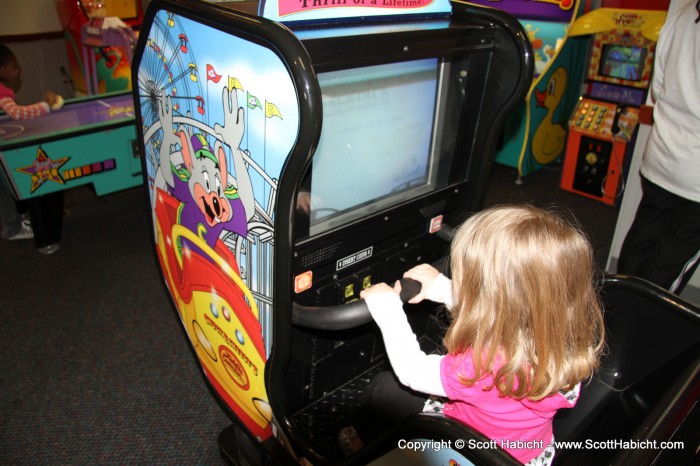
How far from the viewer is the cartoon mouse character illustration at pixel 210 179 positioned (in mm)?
1066

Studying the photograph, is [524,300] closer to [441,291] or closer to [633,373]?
[441,291]

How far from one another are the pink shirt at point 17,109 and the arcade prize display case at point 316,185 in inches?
72.0

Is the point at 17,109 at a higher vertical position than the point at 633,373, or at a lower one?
higher

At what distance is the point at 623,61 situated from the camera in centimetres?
337

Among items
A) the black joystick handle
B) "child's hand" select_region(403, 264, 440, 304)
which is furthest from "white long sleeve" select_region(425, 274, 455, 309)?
the black joystick handle

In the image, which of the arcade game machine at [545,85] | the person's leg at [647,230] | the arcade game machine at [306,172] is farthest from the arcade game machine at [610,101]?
the arcade game machine at [306,172]

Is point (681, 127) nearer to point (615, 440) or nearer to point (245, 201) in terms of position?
point (615, 440)

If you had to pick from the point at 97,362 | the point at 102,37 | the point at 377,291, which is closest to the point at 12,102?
the point at 102,37

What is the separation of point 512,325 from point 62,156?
8.18 ft

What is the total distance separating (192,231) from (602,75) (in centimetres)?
324

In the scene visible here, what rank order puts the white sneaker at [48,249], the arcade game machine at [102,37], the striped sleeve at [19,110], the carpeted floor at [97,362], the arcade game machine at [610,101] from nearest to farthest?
1. the carpeted floor at [97,362]
2. the striped sleeve at [19,110]
3. the white sneaker at [48,249]
4. the arcade game machine at [610,101]
5. the arcade game machine at [102,37]

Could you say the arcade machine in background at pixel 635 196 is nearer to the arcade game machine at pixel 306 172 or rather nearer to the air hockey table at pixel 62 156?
the arcade game machine at pixel 306 172

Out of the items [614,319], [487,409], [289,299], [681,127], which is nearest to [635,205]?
[681,127]

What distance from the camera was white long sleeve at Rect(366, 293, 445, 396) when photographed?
114 cm
